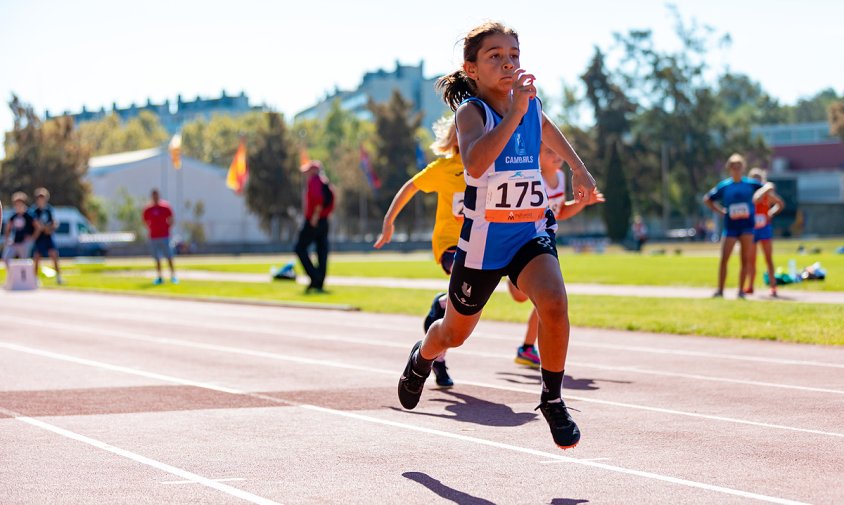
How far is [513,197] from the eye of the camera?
249 inches

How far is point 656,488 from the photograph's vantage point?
5570 mm

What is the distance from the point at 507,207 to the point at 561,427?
3.67 ft

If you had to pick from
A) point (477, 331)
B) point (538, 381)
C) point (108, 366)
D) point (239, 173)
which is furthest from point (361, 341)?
point (239, 173)

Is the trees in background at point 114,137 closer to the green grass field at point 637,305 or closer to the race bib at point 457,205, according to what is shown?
the green grass field at point 637,305

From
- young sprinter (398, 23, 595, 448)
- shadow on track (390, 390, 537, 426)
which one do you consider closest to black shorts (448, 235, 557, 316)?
young sprinter (398, 23, 595, 448)

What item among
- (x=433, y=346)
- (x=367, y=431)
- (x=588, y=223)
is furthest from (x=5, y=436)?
(x=588, y=223)

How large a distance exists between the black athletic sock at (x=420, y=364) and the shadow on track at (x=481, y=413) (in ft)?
2.26

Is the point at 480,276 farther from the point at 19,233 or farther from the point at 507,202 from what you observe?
the point at 19,233

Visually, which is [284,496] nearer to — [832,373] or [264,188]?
[832,373]

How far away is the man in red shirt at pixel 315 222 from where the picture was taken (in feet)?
75.4

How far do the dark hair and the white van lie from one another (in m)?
57.3

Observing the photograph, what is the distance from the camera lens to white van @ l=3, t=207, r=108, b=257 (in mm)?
62500

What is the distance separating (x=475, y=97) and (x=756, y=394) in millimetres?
3544

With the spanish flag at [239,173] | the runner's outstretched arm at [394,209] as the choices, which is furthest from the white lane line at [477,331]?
the spanish flag at [239,173]
